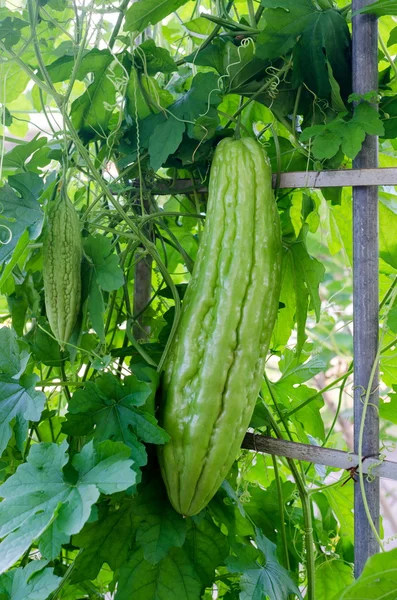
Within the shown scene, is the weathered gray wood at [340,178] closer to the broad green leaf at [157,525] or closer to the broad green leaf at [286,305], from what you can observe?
the broad green leaf at [286,305]

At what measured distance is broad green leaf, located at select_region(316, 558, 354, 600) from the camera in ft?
3.75

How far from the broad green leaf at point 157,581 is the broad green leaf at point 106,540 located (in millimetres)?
25

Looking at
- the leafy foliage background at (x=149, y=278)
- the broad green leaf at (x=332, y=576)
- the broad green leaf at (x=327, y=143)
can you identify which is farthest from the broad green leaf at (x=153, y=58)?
the broad green leaf at (x=332, y=576)

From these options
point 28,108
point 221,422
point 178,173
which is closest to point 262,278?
point 221,422

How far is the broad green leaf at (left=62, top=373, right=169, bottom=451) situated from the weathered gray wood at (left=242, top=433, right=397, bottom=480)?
0.20m

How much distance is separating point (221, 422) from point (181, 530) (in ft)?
0.53

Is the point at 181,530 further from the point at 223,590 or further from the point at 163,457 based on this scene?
the point at 223,590

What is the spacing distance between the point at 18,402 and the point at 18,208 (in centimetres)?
27

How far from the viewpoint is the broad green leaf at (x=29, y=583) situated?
75 cm

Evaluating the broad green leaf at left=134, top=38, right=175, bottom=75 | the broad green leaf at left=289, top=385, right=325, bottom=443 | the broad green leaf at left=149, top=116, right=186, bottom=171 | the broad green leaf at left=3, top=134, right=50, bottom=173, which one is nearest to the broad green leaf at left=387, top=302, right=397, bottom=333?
the broad green leaf at left=289, top=385, right=325, bottom=443

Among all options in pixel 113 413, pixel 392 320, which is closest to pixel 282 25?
pixel 392 320

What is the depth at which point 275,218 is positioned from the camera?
903 mm

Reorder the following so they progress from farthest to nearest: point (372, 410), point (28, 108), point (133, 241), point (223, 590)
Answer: point (28, 108)
point (223, 590)
point (133, 241)
point (372, 410)

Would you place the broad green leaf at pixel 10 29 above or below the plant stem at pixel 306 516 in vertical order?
above
